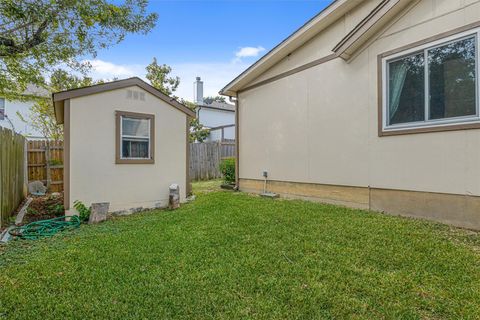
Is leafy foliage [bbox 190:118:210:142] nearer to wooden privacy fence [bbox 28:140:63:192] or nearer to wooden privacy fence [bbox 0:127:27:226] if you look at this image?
wooden privacy fence [bbox 28:140:63:192]

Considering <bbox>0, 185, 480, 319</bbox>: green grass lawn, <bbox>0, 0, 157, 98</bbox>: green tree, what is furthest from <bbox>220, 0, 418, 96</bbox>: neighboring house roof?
<bbox>0, 185, 480, 319</bbox>: green grass lawn

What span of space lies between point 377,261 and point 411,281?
1.65 feet

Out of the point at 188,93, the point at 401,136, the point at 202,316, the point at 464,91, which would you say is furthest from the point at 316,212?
the point at 188,93

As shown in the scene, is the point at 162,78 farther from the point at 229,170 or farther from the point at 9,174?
the point at 9,174

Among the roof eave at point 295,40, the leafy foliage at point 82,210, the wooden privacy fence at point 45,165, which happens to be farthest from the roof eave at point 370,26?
the wooden privacy fence at point 45,165

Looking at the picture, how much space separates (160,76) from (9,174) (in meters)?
12.2

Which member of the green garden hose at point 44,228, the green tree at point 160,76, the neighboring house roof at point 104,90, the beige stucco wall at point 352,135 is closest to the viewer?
the beige stucco wall at point 352,135

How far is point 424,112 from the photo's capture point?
16.2 ft

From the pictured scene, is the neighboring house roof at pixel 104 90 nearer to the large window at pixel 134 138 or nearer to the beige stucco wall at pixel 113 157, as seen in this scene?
the beige stucco wall at pixel 113 157

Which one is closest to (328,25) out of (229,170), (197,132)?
(229,170)

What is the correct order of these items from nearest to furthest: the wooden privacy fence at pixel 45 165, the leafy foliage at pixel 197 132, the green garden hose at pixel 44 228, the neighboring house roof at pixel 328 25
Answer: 1. the green garden hose at pixel 44 228
2. the neighboring house roof at pixel 328 25
3. the wooden privacy fence at pixel 45 165
4. the leafy foliage at pixel 197 132

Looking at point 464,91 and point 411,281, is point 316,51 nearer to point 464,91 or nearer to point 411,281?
point 464,91

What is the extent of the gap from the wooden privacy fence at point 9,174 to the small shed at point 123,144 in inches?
41.7

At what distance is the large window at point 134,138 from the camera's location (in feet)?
21.7
